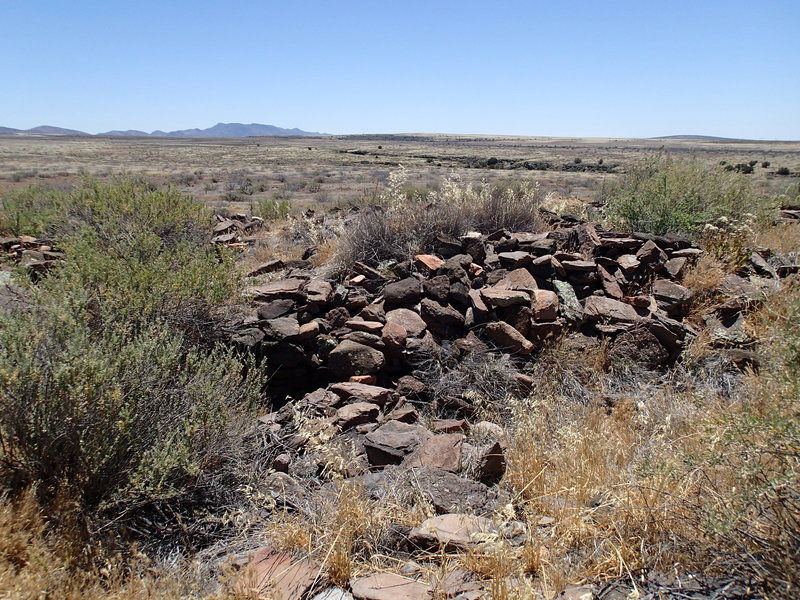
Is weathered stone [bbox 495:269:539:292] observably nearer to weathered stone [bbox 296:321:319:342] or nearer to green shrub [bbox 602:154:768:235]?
weathered stone [bbox 296:321:319:342]

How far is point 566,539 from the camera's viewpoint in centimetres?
250

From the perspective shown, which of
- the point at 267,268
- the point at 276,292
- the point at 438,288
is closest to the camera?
the point at 438,288

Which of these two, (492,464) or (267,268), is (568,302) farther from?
(267,268)

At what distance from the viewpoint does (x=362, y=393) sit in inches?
170

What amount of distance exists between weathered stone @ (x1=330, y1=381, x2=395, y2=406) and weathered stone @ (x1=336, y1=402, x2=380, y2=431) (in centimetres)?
10

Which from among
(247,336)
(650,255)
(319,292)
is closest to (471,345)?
(319,292)

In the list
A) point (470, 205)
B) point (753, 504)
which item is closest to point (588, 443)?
point (753, 504)

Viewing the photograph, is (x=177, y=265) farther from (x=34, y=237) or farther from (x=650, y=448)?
(x=34, y=237)

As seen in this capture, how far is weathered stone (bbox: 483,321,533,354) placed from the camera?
4852 mm

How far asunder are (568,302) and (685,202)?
3352 millimetres

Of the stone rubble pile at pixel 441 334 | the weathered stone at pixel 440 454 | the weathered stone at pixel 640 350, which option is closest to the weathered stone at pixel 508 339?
the stone rubble pile at pixel 441 334

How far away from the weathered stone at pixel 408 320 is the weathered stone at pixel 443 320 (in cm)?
9

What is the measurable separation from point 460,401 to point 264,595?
2.38 m

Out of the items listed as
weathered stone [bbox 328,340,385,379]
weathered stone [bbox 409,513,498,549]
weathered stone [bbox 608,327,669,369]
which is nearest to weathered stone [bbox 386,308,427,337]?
weathered stone [bbox 328,340,385,379]
